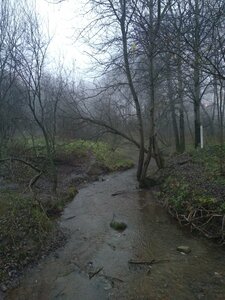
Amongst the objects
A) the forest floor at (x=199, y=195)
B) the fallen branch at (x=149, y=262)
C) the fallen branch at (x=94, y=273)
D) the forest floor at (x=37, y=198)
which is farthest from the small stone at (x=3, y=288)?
the forest floor at (x=199, y=195)

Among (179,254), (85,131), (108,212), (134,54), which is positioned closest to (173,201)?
(108,212)

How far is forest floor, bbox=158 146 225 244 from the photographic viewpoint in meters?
7.23

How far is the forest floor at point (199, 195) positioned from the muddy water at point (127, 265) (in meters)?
0.34

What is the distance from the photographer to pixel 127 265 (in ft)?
20.1


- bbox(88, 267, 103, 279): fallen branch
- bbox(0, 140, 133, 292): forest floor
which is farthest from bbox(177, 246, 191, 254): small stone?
bbox(0, 140, 133, 292): forest floor

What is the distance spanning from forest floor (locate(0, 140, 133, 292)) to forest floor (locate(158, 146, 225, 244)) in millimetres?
3301

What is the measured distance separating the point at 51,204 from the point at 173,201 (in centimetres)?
379

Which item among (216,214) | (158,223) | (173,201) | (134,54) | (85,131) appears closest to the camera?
(216,214)

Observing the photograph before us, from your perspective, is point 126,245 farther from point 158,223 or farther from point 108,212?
point 108,212

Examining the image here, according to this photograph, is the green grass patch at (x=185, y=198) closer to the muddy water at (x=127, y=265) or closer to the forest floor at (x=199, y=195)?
the forest floor at (x=199, y=195)

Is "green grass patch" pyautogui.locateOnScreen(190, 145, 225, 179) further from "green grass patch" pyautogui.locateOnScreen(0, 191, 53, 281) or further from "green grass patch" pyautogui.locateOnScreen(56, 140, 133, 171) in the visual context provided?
"green grass patch" pyautogui.locateOnScreen(0, 191, 53, 281)

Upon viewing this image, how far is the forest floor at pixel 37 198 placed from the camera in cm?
641

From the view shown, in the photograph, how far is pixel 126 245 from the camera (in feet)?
23.3

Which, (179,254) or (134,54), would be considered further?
(134,54)
